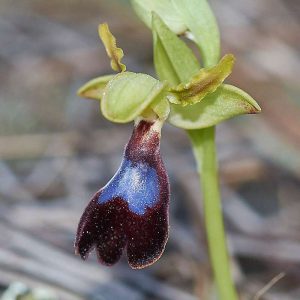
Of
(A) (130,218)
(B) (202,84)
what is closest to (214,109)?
(B) (202,84)

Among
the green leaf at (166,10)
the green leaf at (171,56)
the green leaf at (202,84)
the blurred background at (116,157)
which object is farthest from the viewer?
the blurred background at (116,157)

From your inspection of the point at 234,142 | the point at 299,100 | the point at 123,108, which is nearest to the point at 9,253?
the point at 123,108

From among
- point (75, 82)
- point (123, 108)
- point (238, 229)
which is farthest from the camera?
point (75, 82)

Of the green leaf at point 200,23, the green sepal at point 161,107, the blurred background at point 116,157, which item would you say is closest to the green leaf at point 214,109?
the green sepal at point 161,107

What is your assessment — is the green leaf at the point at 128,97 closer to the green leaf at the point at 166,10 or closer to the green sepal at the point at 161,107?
the green sepal at the point at 161,107

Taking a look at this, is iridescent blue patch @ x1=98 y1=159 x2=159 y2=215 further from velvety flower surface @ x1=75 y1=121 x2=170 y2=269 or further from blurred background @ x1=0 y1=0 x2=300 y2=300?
blurred background @ x1=0 y1=0 x2=300 y2=300

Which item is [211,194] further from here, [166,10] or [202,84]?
[166,10]

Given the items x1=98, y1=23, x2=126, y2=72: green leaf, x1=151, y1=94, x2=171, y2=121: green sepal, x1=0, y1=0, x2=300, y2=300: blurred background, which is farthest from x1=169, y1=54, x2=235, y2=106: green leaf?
x1=0, y1=0, x2=300, y2=300: blurred background

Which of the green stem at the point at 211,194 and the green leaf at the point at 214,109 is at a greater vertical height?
the green leaf at the point at 214,109

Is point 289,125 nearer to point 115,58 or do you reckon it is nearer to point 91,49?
point 91,49
